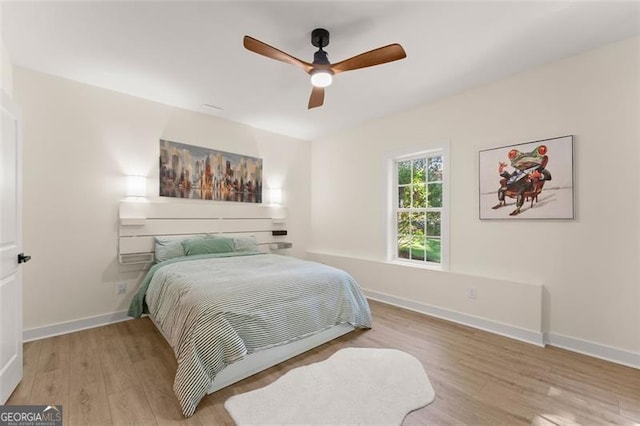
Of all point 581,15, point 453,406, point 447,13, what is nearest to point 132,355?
point 453,406

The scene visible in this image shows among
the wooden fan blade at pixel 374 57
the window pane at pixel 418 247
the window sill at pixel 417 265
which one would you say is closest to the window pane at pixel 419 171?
the window pane at pixel 418 247

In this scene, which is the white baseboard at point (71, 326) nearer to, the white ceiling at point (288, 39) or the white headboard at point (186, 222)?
the white headboard at point (186, 222)

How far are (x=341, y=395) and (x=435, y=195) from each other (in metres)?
2.69

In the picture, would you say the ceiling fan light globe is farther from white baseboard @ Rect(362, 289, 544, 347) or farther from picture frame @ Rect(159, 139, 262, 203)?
white baseboard @ Rect(362, 289, 544, 347)

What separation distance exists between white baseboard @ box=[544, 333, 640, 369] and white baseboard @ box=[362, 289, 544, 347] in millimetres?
126

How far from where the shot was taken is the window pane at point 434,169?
3701mm

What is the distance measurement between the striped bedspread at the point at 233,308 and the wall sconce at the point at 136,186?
934mm

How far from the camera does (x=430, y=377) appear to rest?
213 centimetres

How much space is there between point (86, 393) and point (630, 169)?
4398 mm

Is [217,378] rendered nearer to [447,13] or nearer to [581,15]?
[447,13]

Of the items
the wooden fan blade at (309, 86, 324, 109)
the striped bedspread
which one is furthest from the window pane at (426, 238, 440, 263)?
the wooden fan blade at (309, 86, 324, 109)

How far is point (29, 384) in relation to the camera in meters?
2.02

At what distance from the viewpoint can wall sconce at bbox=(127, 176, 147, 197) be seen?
336cm

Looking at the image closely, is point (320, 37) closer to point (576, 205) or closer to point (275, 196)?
point (576, 205)
